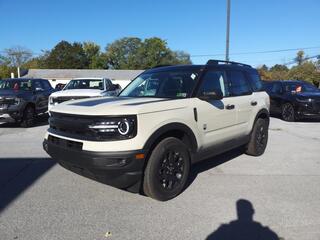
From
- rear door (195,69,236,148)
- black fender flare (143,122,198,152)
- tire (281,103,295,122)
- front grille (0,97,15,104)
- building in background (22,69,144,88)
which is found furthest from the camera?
building in background (22,69,144,88)

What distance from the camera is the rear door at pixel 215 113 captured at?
5102 mm

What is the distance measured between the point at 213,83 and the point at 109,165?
2413 millimetres

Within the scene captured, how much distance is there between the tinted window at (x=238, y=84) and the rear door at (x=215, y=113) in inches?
9.0

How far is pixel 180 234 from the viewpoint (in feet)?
11.9

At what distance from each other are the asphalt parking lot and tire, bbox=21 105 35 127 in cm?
497

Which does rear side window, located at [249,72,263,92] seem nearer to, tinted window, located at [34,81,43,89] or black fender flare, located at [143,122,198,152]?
black fender flare, located at [143,122,198,152]

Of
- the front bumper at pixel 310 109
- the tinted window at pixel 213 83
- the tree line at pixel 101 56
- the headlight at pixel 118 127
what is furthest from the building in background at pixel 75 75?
the headlight at pixel 118 127

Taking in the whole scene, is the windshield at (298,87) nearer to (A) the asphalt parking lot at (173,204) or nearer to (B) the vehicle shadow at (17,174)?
(A) the asphalt parking lot at (173,204)

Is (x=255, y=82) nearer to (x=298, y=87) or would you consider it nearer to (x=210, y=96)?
(x=210, y=96)

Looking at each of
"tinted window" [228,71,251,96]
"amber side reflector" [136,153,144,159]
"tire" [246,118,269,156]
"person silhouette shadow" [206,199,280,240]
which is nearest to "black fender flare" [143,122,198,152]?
"amber side reflector" [136,153,144,159]

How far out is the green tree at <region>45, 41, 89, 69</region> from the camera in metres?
84.1

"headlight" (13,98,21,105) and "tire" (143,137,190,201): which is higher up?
"headlight" (13,98,21,105)

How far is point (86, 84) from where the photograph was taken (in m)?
13.5

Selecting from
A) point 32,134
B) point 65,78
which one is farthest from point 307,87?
point 65,78
